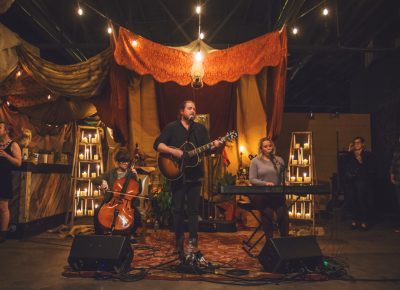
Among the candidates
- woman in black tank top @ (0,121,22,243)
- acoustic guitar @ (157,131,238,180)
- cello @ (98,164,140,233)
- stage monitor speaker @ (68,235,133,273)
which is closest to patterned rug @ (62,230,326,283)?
stage monitor speaker @ (68,235,133,273)

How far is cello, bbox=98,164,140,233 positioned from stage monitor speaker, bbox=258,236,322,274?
178cm

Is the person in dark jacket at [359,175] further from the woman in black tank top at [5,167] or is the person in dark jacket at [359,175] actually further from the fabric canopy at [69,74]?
the woman in black tank top at [5,167]

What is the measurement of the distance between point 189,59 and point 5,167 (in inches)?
122

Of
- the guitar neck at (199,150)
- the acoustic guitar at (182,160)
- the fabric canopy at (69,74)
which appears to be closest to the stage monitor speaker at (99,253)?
the acoustic guitar at (182,160)

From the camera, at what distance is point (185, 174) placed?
11.8 feet

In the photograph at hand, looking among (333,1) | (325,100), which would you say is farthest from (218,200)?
(325,100)

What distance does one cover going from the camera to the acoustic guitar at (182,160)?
3620mm

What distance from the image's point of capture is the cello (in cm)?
421

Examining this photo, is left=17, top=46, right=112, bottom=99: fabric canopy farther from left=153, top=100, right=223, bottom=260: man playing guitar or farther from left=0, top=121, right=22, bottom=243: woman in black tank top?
left=153, top=100, right=223, bottom=260: man playing guitar

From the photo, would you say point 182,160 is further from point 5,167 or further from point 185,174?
point 5,167

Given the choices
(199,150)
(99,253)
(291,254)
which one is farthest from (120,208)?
(291,254)

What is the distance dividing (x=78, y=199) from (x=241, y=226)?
2.95m

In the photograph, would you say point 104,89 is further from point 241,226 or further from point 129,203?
point 241,226

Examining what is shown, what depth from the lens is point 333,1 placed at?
7.10 metres
